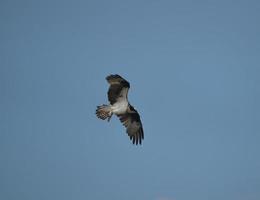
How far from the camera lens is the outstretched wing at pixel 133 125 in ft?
86.2

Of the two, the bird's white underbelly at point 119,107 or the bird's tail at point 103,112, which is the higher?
the bird's white underbelly at point 119,107

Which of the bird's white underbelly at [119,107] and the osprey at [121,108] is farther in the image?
the bird's white underbelly at [119,107]

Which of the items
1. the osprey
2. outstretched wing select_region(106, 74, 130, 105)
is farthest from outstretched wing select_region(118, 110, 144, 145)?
outstretched wing select_region(106, 74, 130, 105)

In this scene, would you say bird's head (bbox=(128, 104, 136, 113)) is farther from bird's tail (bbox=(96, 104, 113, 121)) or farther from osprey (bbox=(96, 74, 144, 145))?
bird's tail (bbox=(96, 104, 113, 121))

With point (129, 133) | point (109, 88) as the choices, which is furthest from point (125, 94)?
point (129, 133)

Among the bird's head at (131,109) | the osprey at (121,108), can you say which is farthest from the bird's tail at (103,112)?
the bird's head at (131,109)

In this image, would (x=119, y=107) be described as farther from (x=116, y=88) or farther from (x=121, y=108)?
(x=116, y=88)

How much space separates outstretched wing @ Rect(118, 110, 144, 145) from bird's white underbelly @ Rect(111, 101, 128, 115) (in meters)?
0.68

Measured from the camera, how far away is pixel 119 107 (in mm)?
25312

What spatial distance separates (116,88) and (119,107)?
0.91 m

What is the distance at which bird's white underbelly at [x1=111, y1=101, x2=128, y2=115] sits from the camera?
25234 mm

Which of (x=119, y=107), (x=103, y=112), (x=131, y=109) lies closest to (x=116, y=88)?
(x=119, y=107)

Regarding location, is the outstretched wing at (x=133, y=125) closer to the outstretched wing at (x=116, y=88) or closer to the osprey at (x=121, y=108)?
the osprey at (x=121, y=108)

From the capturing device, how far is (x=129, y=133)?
2670cm
